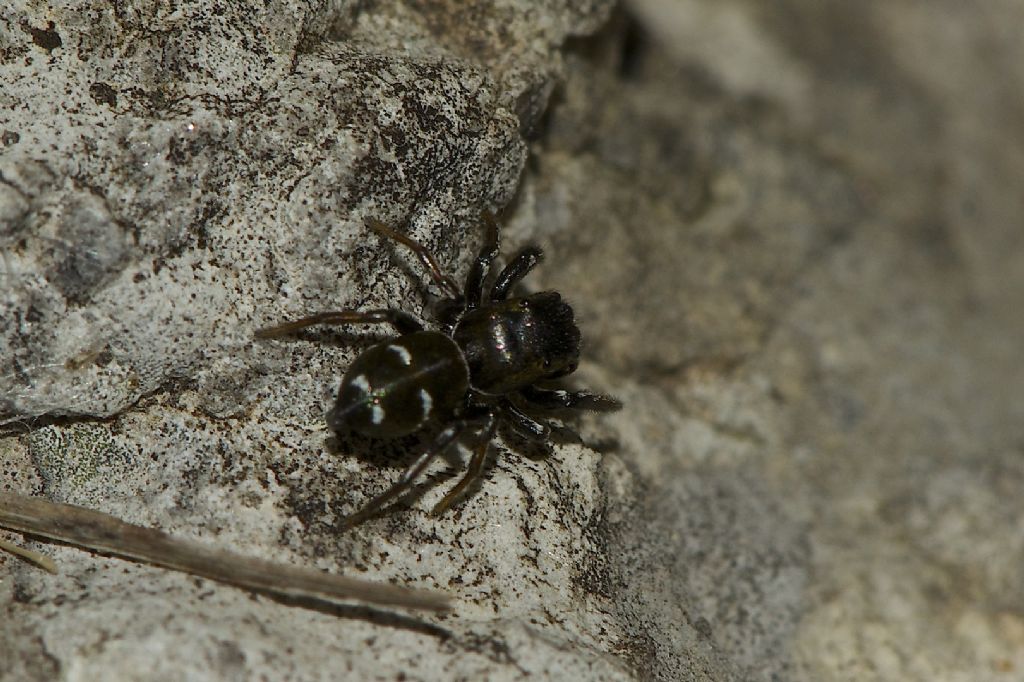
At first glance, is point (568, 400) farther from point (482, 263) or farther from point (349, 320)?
point (349, 320)

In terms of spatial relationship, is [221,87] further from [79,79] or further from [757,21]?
[757,21]

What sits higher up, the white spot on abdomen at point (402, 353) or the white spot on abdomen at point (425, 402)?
the white spot on abdomen at point (402, 353)

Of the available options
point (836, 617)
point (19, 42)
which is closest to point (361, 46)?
point (19, 42)

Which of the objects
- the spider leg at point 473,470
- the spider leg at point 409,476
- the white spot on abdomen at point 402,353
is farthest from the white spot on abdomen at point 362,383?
the spider leg at point 473,470

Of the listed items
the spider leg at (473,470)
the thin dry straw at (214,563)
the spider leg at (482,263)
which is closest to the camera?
the thin dry straw at (214,563)

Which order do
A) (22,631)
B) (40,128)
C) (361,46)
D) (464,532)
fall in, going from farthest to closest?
(361,46), (464,532), (40,128), (22,631)

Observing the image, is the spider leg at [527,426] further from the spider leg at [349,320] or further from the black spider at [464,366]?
the spider leg at [349,320]

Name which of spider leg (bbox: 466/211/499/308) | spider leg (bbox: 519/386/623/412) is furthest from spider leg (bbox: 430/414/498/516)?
spider leg (bbox: 466/211/499/308)
